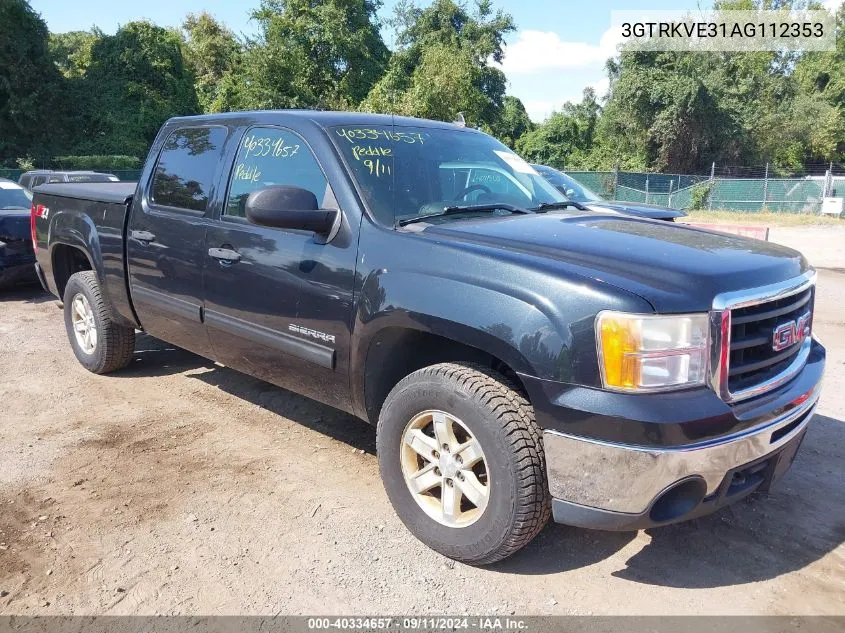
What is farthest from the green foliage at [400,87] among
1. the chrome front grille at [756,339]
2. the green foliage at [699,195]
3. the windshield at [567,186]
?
the chrome front grille at [756,339]

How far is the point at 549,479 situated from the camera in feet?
8.38

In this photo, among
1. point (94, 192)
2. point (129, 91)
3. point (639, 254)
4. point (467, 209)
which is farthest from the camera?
point (129, 91)

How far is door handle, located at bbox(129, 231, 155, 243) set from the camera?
4.40 m

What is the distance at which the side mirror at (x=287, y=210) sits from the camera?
3080mm

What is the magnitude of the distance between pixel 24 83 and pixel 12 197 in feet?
90.2

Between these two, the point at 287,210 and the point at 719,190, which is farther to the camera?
the point at 719,190

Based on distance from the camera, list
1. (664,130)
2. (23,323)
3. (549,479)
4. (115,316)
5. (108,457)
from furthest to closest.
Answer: (664,130)
(23,323)
(115,316)
(108,457)
(549,479)

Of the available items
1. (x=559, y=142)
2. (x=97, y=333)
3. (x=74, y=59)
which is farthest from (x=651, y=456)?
(x=559, y=142)

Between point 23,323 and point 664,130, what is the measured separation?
1476 inches

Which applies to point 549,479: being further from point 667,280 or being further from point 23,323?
point 23,323

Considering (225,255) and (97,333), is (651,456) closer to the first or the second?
(225,255)

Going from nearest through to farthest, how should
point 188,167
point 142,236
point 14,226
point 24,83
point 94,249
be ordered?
point 188,167
point 142,236
point 94,249
point 14,226
point 24,83

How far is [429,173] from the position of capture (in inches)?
142

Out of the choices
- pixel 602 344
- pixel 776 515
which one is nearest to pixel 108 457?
pixel 602 344
